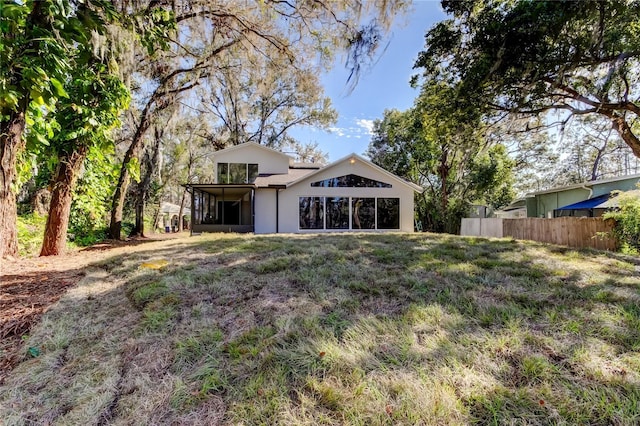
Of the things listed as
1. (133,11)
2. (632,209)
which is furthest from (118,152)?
(632,209)

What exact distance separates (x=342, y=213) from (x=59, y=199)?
33.8 feet

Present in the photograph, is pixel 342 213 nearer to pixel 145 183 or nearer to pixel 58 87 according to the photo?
pixel 145 183

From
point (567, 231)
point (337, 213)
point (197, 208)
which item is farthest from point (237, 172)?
point (567, 231)

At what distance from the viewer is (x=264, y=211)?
1403 centimetres

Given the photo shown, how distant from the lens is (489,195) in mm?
20406

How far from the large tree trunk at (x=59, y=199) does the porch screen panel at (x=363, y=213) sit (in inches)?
410

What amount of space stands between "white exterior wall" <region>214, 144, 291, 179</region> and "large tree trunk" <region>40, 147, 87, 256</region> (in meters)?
8.87

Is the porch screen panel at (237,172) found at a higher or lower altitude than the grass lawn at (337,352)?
higher

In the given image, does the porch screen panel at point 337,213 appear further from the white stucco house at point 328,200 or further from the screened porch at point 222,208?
the screened porch at point 222,208

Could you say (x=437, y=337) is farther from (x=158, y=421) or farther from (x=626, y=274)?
(x=626, y=274)

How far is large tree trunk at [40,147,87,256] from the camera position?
6484mm

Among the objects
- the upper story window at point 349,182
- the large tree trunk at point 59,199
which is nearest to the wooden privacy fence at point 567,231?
the upper story window at point 349,182

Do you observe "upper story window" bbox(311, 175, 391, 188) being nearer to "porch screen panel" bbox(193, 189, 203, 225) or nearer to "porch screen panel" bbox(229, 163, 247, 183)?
"porch screen panel" bbox(229, 163, 247, 183)

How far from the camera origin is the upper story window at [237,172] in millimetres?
15445
